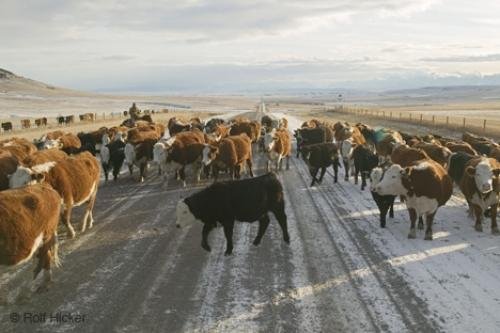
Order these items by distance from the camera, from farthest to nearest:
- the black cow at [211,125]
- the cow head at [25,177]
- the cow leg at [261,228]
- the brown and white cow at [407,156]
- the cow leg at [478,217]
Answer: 1. the black cow at [211,125]
2. the brown and white cow at [407,156]
3. the cow leg at [478,217]
4. the cow leg at [261,228]
5. the cow head at [25,177]

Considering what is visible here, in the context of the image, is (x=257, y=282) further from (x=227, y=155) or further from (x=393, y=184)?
(x=227, y=155)

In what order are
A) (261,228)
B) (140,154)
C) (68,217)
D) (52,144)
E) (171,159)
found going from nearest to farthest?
(261,228), (68,217), (171,159), (52,144), (140,154)

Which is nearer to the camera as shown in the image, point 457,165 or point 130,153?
point 457,165

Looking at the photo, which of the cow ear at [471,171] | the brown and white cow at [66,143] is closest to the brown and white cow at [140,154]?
the brown and white cow at [66,143]

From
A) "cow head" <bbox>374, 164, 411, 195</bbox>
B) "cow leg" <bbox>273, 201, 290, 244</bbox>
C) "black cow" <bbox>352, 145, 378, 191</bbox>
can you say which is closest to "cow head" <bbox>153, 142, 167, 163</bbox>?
"black cow" <bbox>352, 145, 378, 191</bbox>

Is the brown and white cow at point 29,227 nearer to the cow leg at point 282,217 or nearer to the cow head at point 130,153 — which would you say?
the cow leg at point 282,217

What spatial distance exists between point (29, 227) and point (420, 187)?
7.18m

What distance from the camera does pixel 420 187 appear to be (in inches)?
379

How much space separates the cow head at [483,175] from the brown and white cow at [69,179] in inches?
323

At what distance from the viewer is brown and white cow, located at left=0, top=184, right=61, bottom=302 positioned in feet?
20.7

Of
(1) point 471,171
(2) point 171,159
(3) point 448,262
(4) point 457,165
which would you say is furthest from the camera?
(2) point 171,159

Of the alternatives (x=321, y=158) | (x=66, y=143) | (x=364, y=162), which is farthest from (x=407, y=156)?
(x=66, y=143)

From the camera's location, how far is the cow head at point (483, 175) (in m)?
9.77

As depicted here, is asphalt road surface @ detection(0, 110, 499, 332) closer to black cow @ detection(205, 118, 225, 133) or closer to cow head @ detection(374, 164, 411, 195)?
cow head @ detection(374, 164, 411, 195)
